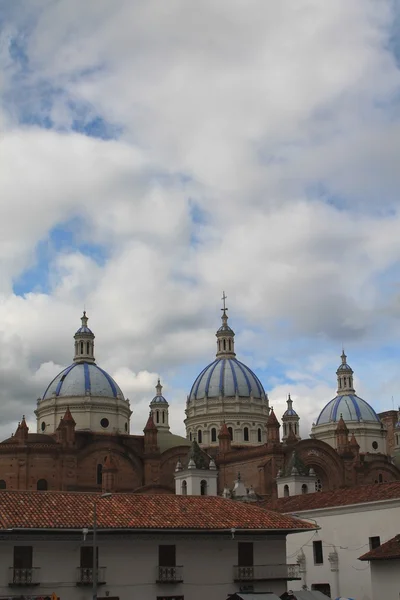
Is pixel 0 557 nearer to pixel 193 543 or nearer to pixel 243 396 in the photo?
pixel 193 543

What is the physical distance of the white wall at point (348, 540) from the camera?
43.3 metres

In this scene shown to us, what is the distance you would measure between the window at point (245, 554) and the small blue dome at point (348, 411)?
198ft

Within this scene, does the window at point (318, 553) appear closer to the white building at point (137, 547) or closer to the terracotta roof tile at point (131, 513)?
the terracotta roof tile at point (131, 513)

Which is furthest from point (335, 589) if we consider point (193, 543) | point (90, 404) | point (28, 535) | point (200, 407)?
point (200, 407)

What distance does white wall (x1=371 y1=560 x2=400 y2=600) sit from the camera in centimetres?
3816

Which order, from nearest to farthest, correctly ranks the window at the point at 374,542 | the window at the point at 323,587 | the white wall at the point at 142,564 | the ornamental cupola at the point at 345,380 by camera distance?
the white wall at the point at 142,564 → the window at the point at 374,542 → the window at the point at 323,587 → the ornamental cupola at the point at 345,380

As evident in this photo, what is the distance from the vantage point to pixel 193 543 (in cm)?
3397

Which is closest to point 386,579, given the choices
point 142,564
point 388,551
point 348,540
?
point 388,551

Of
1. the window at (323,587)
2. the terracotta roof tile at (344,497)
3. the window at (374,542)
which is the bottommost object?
the window at (323,587)

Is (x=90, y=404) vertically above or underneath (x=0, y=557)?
above

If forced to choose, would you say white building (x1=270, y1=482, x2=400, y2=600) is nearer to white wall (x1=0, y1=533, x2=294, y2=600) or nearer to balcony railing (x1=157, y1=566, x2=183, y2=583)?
white wall (x1=0, y1=533, x2=294, y2=600)

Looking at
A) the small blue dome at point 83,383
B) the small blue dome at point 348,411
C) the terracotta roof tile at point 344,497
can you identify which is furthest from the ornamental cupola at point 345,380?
the terracotta roof tile at point 344,497

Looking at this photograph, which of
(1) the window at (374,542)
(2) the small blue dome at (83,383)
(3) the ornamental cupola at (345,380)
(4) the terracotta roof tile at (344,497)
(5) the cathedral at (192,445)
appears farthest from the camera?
(3) the ornamental cupola at (345,380)

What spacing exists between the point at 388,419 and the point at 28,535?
85.7 meters
